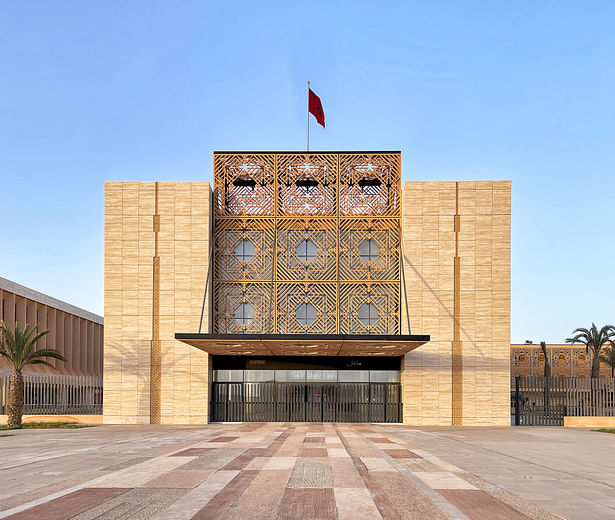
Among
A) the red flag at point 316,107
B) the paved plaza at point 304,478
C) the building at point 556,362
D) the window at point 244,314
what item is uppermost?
the red flag at point 316,107

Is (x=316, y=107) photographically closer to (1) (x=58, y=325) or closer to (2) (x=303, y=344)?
(2) (x=303, y=344)

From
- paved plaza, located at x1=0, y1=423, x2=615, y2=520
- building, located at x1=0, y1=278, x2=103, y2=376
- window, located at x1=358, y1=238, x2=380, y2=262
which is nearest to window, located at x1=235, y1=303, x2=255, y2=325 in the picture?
window, located at x1=358, y1=238, x2=380, y2=262

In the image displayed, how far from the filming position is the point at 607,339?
152 ft

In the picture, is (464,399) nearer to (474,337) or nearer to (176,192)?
(474,337)

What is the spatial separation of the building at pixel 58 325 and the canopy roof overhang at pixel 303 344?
54.0 ft

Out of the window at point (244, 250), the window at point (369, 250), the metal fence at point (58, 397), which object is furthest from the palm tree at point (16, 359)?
the window at point (369, 250)

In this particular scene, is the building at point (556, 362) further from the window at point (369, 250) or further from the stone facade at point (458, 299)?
the window at point (369, 250)

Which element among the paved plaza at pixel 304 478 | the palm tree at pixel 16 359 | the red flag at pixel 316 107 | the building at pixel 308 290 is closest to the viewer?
the paved plaza at pixel 304 478

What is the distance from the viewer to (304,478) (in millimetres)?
13047

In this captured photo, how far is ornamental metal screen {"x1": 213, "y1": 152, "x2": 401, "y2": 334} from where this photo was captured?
114 feet

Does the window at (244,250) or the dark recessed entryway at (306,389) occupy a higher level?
the window at (244,250)

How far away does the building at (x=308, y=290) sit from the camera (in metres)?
33.7

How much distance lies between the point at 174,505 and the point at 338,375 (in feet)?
85.2

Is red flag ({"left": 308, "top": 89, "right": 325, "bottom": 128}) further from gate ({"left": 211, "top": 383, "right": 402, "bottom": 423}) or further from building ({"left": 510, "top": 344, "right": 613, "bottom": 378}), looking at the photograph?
building ({"left": 510, "top": 344, "right": 613, "bottom": 378})
